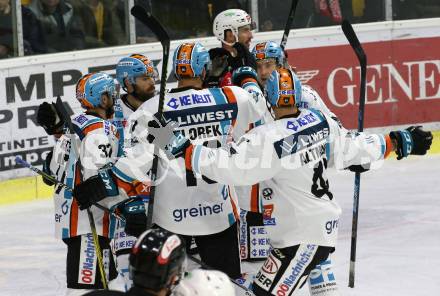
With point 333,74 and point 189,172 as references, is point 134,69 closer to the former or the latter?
point 189,172

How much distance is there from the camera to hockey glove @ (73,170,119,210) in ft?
17.5

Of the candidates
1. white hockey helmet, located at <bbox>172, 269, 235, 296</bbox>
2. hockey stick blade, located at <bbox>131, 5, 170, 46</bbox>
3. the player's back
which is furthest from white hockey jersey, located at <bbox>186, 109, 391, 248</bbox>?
white hockey helmet, located at <bbox>172, 269, 235, 296</bbox>

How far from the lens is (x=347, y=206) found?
8.93 meters

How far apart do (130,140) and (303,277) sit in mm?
982

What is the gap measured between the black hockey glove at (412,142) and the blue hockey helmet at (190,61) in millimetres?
889

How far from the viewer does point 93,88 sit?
5680 millimetres

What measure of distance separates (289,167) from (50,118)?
143 centimetres

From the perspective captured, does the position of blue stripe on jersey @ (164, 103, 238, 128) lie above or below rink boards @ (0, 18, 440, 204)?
above

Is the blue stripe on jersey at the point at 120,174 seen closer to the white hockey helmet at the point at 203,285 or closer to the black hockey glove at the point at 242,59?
the black hockey glove at the point at 242,59

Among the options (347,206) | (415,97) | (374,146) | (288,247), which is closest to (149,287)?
(288,247)

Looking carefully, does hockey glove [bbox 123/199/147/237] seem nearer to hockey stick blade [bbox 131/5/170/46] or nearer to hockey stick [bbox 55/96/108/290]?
hockey stick [bbox 55/96/108/290]

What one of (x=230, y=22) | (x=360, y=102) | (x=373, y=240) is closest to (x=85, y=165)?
(x=360, y=102)

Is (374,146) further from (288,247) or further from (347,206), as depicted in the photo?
(347,206)

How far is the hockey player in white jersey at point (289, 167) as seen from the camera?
16.0 ft
